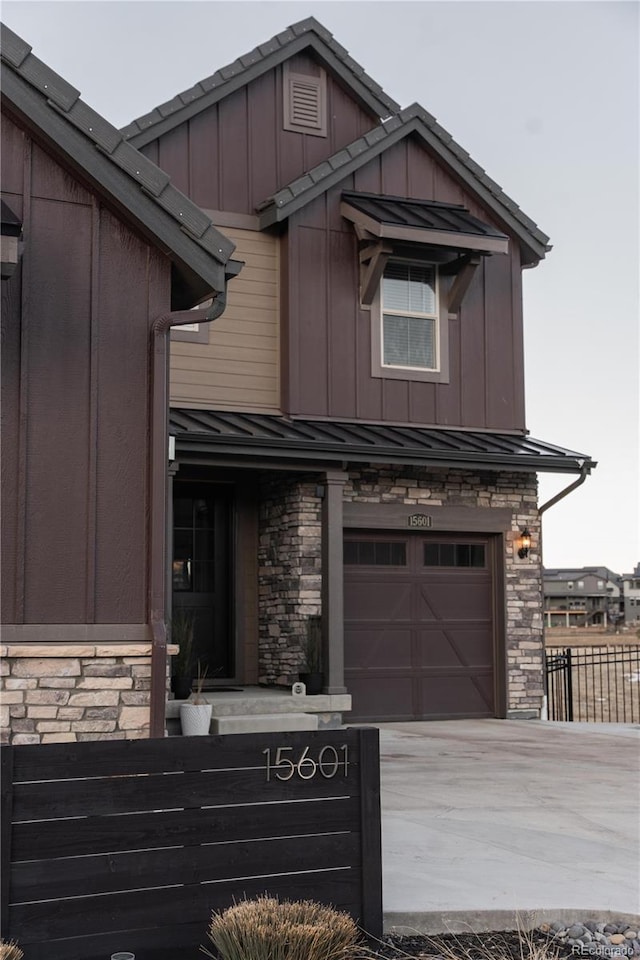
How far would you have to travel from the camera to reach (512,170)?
18.6m

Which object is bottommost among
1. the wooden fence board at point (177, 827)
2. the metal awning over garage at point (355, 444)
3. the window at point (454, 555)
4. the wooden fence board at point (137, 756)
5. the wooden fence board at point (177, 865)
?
the wooden fence board at point (177, 865)

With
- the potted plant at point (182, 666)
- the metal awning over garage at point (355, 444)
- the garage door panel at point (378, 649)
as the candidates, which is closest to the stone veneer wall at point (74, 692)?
the potted plant at point (182, 666)

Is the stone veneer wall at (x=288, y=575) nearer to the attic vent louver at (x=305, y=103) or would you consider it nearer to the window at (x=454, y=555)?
the window at (x=454, y=555)

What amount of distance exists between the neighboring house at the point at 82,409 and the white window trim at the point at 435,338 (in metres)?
6.62

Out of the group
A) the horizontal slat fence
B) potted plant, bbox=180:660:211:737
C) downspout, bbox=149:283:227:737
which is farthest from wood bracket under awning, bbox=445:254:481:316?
the horizontal slat fence

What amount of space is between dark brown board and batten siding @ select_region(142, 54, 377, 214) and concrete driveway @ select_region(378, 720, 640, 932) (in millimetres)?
6814

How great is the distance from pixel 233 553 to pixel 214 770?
861cm

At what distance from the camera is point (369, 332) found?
13.7 meters

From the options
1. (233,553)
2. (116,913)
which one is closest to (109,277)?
(116,913)

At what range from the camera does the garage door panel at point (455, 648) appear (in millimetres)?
13828

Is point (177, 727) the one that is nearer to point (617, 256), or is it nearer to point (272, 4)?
point (272, 4)

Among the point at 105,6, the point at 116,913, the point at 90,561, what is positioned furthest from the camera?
the point at 105,6

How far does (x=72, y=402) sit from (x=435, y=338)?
7878mm

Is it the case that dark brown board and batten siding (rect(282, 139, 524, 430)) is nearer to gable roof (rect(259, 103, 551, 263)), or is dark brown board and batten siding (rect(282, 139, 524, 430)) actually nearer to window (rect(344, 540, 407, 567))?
gable roof (rect(259, 103, 551, 263))
